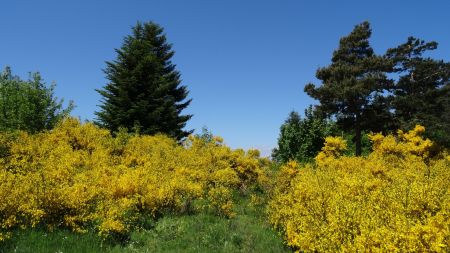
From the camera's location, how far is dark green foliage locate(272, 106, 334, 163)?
33781 millimetres

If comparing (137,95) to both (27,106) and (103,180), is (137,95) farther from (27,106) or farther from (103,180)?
(103,180)

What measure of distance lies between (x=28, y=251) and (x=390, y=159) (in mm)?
17513

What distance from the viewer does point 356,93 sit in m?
30.4

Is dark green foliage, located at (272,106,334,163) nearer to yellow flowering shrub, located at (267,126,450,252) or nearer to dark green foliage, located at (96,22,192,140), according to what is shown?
dark green foliage, located at (96,22,192,140)

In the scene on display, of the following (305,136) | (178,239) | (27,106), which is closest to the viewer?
(178,239)

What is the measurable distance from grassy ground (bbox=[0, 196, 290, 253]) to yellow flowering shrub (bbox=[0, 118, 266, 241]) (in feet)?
1.25

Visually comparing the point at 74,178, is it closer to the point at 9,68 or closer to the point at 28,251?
the point at 28,251

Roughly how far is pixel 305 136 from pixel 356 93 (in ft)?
19.1

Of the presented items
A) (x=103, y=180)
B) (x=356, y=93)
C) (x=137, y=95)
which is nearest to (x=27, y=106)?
(x=137, y=95)

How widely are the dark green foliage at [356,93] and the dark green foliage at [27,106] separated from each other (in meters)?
19.7

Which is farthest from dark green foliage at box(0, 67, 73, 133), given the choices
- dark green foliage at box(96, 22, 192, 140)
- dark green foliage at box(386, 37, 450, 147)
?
dark green foliage at box(386, 37, 450, 147)

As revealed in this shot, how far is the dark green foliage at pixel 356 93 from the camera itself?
31.0 m

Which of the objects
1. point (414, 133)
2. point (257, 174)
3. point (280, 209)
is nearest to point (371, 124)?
point (414, 133)

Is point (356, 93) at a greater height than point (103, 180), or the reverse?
point (356, 93)
